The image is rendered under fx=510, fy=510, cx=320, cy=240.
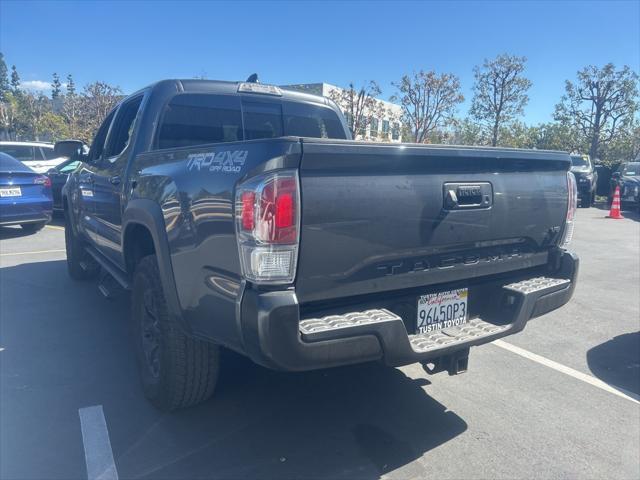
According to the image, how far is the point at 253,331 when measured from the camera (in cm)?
214

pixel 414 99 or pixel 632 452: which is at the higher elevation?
pixel 414 99

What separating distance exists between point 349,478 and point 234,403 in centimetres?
104

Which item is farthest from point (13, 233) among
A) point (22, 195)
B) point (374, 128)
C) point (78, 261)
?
point (374, 128)

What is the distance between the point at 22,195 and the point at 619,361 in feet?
31.0

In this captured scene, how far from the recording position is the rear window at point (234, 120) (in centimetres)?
374

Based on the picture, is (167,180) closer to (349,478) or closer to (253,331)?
(253,331)

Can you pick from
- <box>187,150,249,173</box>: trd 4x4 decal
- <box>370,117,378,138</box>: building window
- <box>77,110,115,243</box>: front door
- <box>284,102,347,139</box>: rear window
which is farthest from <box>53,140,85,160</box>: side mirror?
<box>370,117,378,138</box>: building window

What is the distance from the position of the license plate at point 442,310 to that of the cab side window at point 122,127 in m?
2.61

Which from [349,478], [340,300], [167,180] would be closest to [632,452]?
[349,478]

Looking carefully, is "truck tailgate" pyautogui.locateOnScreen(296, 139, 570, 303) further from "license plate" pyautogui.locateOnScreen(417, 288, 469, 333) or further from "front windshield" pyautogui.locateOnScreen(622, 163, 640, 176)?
"front windshield" pyautogui.locateOnScreen(622, 163, 640, 176)

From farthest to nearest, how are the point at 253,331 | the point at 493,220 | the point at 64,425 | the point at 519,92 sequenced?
the point at 519,92 < the point at 64,425 < the point at 493,220 < the point at 253,331

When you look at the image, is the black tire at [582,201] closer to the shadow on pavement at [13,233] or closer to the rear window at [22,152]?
the shadow on pavement at [13,233]

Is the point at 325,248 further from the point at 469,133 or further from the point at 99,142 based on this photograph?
the point at 469,133

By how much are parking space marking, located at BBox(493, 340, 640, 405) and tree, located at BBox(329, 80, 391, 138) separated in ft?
62.6
